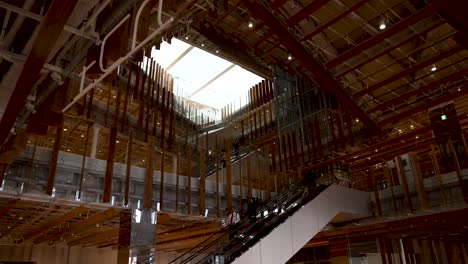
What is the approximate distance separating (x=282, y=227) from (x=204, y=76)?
43.2 ft

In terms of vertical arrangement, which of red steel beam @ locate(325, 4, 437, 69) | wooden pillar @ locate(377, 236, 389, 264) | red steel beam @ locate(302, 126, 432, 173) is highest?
red steel beam @ locate(325, 4, 437, 69)

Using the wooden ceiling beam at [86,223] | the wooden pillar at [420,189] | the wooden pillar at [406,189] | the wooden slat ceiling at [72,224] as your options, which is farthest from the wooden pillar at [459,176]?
the wooden ceiling beam at [86,223]

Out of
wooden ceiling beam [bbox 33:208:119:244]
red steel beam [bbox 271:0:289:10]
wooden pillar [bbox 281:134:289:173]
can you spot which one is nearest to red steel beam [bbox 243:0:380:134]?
red steel beam [bbox 271:0:289:10]

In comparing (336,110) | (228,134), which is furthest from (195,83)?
(336,110)

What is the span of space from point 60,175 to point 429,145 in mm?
11554

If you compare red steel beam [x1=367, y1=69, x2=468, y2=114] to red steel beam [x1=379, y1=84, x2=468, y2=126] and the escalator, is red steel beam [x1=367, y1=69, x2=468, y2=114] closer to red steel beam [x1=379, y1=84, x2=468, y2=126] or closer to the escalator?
red steel beam [x1=379, y1=84, x2=468, y2=126]

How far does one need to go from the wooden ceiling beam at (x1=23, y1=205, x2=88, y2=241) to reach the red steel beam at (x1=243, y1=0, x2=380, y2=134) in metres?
6.25

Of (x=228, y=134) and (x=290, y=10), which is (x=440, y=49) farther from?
(x=228, y=134)

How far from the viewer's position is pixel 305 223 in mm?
9758

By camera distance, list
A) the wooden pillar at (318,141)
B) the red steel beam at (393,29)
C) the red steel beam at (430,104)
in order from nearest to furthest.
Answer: the red steel beam at (393,29)
the red steel beam at (430,104)
the wooden pillar at (318,141)

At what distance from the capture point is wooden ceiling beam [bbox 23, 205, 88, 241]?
9258mm

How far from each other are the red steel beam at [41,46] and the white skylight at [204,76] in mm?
13992

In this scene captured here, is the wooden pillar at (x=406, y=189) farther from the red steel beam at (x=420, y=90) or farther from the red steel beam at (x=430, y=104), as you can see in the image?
the red steel beam at (x=420, y=90)

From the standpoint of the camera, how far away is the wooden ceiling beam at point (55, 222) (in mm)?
9258
